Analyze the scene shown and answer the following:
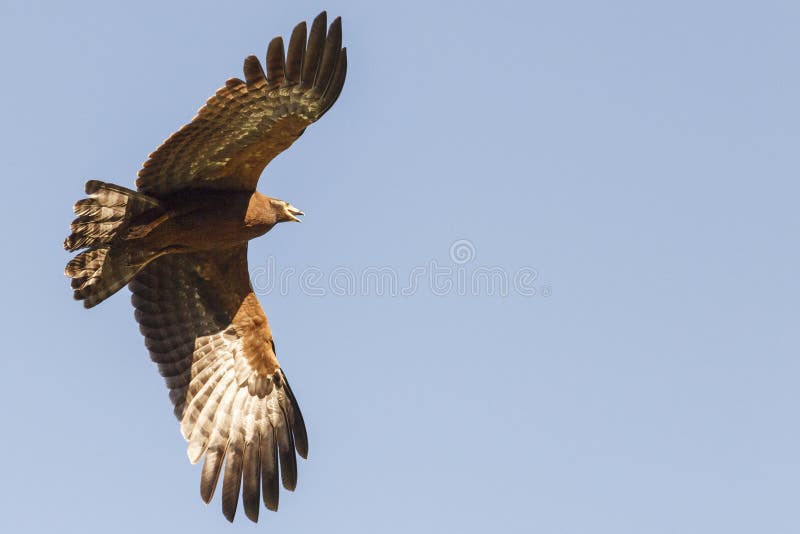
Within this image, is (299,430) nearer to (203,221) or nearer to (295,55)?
(203,221)

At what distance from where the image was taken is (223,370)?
558 inches

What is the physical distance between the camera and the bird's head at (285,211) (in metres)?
13.0

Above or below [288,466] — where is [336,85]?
above

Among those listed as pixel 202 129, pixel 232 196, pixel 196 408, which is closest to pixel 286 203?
pixel 232 196

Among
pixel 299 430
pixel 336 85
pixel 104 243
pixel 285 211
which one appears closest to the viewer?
pixel 336 85

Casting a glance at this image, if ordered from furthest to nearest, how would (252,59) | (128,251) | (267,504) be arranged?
1. (267,504)
2. (128,251)
3. (252,59)

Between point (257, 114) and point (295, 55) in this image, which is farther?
point (257, 114)

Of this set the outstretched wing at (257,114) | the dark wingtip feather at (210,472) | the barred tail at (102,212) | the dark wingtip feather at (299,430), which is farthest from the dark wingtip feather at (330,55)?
the dark wingtip feather at (210,472)

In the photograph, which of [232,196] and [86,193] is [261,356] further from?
[86,193]

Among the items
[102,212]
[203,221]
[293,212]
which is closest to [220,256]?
[293,212]

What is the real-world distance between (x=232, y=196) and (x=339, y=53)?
2.02 metres

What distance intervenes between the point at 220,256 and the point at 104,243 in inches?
68.7

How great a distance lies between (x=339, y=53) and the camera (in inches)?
459

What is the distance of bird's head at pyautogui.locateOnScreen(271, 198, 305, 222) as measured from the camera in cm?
1305
